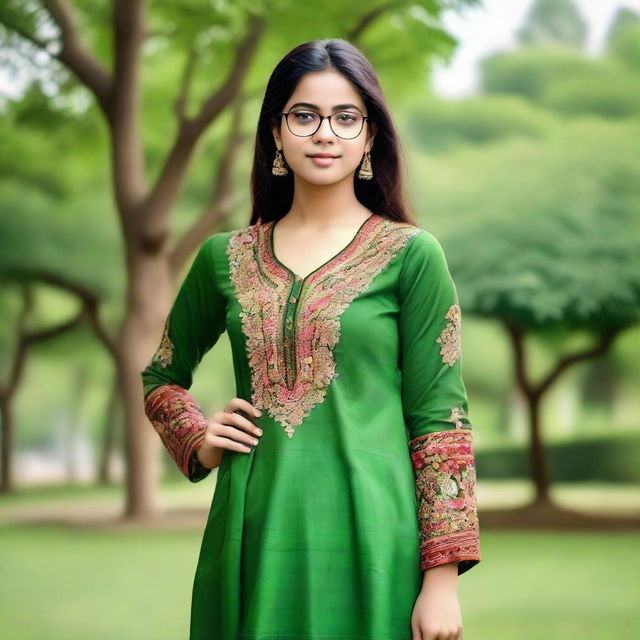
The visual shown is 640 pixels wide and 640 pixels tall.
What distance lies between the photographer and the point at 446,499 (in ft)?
5.58

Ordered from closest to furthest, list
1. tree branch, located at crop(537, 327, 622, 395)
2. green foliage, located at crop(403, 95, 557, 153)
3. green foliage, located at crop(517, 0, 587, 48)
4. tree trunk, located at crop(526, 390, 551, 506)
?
tree branch, located at crop(537, 327, 622, 395) < tree trunk, located at crop(526, 390, 551, 506) < green foliage, located at crop(403, 95, 557, 153) < green foliage, located at crop(517, 0, 587, 48)

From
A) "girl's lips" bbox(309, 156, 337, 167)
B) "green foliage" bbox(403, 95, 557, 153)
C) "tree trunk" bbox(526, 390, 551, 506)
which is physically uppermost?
"green foliage" bbox(403, 95, 557, 153)

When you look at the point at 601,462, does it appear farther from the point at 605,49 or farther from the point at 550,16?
the point at 550,16

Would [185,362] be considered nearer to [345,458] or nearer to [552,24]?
[345,458]

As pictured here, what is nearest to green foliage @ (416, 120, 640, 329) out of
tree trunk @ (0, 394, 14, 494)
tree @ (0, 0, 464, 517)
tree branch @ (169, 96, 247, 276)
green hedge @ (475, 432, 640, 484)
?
tree @ (0, 0, 464, 517)

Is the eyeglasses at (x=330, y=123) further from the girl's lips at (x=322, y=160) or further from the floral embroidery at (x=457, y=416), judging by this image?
the floral embroidery at (x=457, y=416)

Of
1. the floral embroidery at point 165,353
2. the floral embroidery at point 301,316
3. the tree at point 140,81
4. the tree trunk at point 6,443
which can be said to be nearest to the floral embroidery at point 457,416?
the floral embroidery at point 301,316

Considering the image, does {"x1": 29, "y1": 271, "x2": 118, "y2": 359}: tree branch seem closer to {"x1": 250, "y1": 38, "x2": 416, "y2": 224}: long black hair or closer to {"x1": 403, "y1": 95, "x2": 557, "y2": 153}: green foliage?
{"x1": 403, "y1": 95, "x2": 557, "y2": 153}: green foliage

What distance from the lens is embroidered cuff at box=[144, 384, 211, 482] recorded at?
1.90 m

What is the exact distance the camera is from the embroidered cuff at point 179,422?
1.90m

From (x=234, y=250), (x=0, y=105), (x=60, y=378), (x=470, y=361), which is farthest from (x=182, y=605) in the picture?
(x=60, y=378)

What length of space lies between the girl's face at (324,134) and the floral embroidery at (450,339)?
29 cm

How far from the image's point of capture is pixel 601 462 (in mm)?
15344

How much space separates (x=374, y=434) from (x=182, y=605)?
5663mm
